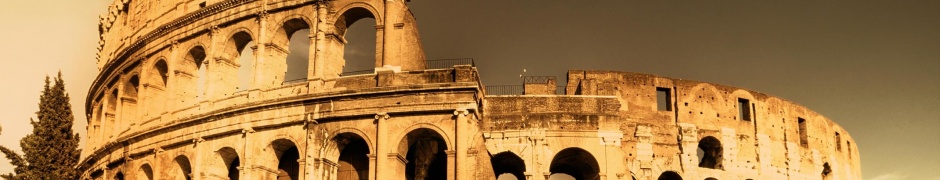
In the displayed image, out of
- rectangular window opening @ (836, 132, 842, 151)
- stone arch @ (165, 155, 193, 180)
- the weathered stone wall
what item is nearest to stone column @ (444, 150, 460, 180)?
the weathered stone wall

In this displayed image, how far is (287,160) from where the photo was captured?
81.9ft

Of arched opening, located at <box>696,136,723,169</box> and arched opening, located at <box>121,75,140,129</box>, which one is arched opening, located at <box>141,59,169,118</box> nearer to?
arched opening, located at <box>121,75,140,129</box>

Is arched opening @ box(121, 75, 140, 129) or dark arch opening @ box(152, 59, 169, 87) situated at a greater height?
dark arch opening @ box(152, 59, 169, 87)

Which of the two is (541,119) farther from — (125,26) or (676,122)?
(125,26)

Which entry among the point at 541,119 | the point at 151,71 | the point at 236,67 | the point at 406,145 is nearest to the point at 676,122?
the point at 541,119

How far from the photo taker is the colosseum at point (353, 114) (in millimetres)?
23000

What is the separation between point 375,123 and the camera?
2297 centimetres

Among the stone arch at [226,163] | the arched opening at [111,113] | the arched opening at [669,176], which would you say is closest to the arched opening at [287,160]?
the stone arch at [226,163]

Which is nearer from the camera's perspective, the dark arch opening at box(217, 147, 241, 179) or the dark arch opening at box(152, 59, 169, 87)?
the dark arch opening at box(217, 147, 241, 179)

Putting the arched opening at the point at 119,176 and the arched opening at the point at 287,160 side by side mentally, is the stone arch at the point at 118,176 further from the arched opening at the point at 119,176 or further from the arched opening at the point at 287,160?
the arched opening at the point at 287,160

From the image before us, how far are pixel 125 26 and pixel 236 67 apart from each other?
21.7 ft

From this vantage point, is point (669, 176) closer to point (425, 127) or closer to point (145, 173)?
point (425, 127)

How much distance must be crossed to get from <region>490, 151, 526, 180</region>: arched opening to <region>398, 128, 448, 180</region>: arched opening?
4.68 ft

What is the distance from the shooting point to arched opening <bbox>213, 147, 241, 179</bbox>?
2502 centimetres
